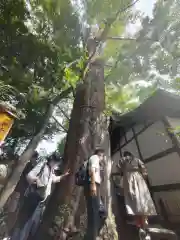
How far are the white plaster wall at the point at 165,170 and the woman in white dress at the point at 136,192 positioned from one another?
3.25 feet

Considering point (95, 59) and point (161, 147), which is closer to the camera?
point (161, 147)

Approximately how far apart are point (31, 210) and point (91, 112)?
2.42m

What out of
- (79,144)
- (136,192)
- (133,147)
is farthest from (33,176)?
(133,147)

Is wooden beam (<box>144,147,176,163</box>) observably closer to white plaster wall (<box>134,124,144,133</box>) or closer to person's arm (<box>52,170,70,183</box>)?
white plaster wall (<box>134,124,144,133</box>)

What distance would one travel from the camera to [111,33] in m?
5.92

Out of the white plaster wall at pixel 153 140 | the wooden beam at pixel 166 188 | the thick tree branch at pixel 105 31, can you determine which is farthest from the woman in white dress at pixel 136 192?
the thick tree branch at pixel 105 31

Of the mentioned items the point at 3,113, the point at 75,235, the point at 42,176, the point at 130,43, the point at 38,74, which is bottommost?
the point at 75,235

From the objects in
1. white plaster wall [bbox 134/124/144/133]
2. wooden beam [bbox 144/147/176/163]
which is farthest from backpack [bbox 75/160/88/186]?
white plaster wall [bbox 134/124/144/133]

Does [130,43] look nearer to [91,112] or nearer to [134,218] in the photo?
[91,112]

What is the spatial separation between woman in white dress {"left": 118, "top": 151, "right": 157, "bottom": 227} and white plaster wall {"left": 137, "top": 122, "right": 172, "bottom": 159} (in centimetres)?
117

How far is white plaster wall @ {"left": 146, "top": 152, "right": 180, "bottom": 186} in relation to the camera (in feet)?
13.8

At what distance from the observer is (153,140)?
5.07m

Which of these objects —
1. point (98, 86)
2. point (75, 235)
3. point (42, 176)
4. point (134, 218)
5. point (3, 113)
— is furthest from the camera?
point (98, 86)

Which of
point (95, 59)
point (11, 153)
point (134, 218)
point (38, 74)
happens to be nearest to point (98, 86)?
point (95, 59)
